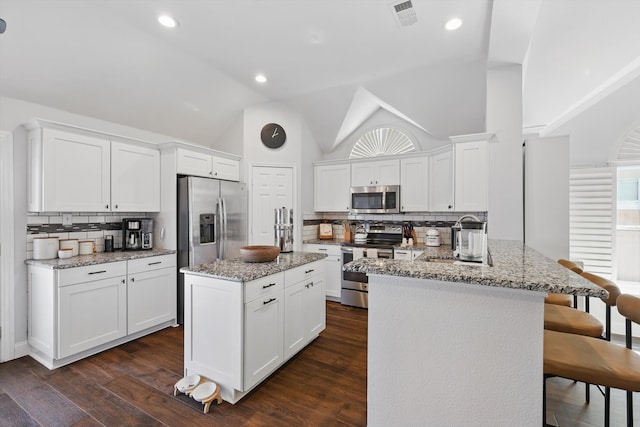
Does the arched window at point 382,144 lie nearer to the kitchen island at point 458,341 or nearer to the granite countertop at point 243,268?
the granite countertop at point 243,268

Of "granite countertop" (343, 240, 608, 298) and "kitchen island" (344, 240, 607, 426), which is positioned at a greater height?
"granite countertop" (343, 240, 608, 298)

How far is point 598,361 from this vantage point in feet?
4.47

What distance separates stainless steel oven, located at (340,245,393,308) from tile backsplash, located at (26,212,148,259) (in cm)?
285

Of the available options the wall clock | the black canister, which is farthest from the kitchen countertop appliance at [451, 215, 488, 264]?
the black canister

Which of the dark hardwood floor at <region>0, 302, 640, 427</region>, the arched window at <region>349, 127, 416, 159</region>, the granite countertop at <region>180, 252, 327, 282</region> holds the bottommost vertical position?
the dark hardwood floor at <region>0, 302, 640, 427</region>

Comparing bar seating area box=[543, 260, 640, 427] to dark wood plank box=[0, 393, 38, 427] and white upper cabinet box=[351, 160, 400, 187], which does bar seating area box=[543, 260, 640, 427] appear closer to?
white upper cabinet box=[351, 160, 400, 187]

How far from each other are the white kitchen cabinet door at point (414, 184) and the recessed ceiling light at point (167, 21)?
127 inches

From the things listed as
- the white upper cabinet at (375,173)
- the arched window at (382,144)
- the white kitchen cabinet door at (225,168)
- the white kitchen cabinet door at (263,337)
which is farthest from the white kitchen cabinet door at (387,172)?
the white kitchen cabinet door at (263,337)

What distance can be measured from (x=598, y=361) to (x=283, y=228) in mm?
2373

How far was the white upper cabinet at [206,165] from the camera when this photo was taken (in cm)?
359

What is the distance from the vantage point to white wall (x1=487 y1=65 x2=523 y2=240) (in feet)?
9.93

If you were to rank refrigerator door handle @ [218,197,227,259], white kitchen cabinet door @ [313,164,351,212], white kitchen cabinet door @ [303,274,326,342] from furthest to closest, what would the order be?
white kitchen cabinet door @ [313,164,351,212], refrigerator door handle @ [218,197,227,259], white kitchen cabinet door @ [303,274,326,342]

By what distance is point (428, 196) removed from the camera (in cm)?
413

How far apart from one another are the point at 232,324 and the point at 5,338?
2.44 meters
